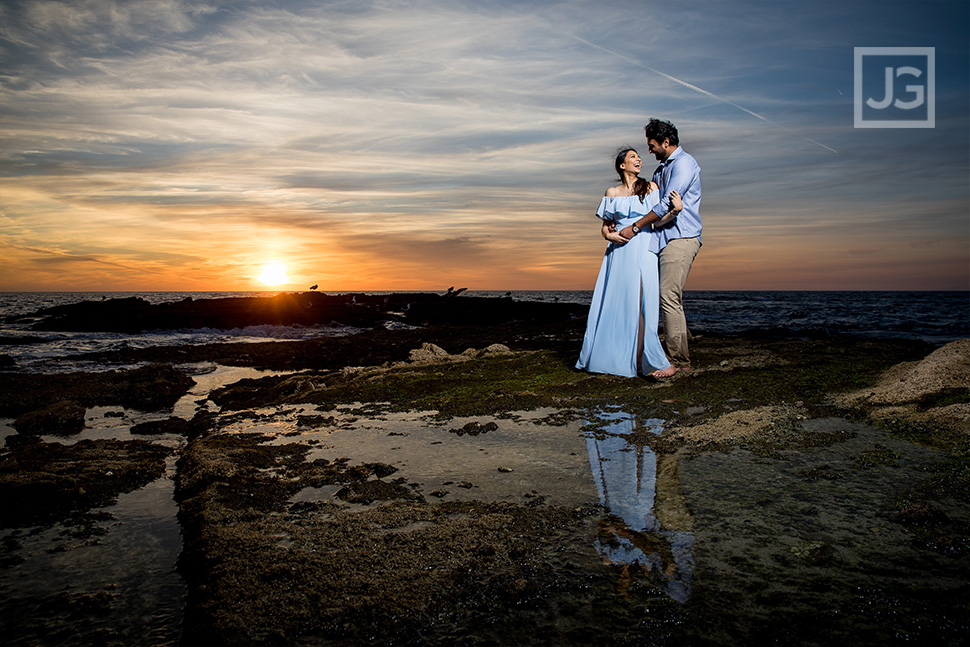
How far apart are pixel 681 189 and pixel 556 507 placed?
503 cm

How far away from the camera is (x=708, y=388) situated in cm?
611

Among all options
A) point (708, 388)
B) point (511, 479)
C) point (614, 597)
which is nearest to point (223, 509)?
point (511, 479)

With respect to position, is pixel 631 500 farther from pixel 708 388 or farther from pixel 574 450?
pixel 708 388

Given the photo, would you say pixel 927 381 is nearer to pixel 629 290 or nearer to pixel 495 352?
pixel 629 290

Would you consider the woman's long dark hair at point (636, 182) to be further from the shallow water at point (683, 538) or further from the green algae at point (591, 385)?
the shallow water at point (683, 538)

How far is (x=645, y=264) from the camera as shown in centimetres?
736

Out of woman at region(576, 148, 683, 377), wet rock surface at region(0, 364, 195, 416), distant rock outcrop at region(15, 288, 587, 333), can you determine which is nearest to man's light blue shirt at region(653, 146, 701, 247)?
woman at region(576, 148, 683, 377)

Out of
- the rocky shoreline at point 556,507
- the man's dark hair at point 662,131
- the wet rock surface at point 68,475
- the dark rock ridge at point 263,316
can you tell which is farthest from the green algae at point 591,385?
the dark rock ridge at point 263,316

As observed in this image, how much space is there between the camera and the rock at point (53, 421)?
5863mm

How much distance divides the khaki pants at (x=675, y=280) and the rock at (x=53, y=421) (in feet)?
23.8

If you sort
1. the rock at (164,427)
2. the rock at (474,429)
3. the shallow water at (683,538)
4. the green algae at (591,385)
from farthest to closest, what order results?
the green algae at (591,385) → the rock at (164,427) → the rock at (474,429) → the shallow water at (683,538)

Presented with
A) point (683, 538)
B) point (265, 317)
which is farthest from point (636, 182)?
point (265, 317)

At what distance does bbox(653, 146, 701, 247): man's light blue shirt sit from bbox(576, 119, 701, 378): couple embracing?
0.04 ft

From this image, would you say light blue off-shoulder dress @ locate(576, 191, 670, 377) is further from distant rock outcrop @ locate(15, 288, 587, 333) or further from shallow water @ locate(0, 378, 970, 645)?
distant rock outcrop @ locate(15, 288, 587, 333)
